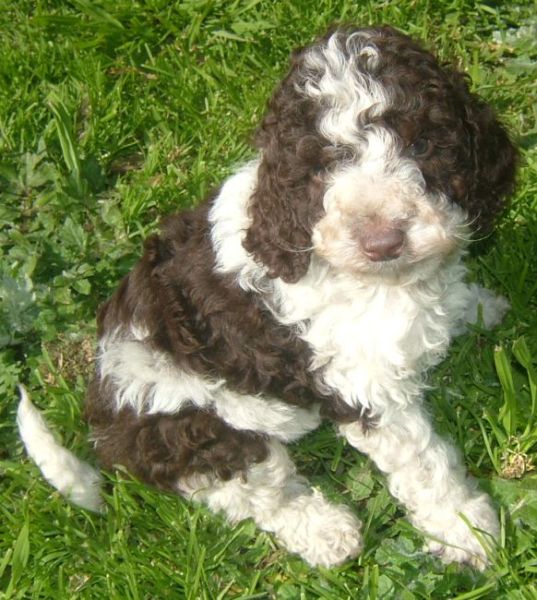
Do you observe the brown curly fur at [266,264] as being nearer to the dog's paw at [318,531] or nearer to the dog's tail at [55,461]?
the dog's tail at [55,461]

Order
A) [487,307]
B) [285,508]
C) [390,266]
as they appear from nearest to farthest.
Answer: [390,266], [285,508], [487,307]

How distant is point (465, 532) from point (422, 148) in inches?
73.5

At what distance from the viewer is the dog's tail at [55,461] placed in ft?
13.1

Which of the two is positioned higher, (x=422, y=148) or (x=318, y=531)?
(x=422, y=148)

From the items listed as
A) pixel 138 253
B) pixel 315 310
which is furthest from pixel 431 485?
pixel 138 253

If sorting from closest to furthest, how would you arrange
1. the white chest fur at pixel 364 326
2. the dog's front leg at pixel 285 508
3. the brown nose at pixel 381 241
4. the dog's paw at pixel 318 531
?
1. the brown nose at pixel 381 241
2. the white chest fur at pixel 364 326
3. the dog's front leg at pixel 285 508
4. the dog's paw at pixel 318 531

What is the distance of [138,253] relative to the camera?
536 cm

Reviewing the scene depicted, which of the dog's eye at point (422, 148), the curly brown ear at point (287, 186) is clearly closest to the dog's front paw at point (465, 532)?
the curly brown ear at point (287, 186)

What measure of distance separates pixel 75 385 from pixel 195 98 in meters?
2.01

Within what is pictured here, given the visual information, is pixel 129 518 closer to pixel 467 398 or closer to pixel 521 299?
pixel 467 398

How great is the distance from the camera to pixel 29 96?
231 inches

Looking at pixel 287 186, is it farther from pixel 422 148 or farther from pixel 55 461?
pixel 55 461

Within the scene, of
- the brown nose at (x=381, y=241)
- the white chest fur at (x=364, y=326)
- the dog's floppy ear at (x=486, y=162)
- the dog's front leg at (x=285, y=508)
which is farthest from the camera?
the dog's front leg at (x=285, y=508)

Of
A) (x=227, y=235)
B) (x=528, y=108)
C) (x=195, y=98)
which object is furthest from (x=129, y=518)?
(x=528, y=108)
